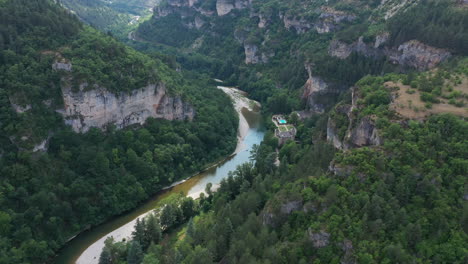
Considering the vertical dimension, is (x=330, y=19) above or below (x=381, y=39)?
above

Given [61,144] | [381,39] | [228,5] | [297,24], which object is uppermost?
[228,5]

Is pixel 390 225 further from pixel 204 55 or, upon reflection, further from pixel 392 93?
pixel 204 55

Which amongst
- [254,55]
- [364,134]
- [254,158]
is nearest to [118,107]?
[254,158]

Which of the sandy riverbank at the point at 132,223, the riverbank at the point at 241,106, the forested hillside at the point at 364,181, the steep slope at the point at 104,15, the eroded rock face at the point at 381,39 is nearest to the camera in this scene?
the forested hillside at the point at 364,181

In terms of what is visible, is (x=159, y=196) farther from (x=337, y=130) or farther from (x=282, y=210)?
(x=337, y=130)

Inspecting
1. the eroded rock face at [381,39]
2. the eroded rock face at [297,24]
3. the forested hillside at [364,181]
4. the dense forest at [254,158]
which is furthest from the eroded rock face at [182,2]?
the eroded rock face at [381,39]

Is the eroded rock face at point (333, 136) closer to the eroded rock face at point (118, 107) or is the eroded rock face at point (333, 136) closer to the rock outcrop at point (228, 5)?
the eroded rock face at point (118, 107)
